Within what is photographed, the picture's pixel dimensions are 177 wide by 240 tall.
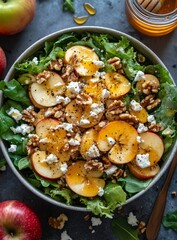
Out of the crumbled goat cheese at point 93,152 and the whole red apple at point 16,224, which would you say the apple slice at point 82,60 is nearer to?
the crumbled goat cheese at point 93,152

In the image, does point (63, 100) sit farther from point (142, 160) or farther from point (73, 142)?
point (142, 160)

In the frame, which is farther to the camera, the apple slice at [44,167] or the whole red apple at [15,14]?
the whole red apple at [15,14]

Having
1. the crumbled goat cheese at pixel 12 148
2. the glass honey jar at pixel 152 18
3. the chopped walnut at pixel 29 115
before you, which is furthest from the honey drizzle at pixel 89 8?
the crumbled goat cheese at pixel 12 148

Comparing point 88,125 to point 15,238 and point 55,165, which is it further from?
point 15,238

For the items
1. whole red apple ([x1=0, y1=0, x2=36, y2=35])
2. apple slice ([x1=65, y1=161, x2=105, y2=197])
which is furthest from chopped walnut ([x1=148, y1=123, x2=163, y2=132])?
whole red apple ([x1=0, y1=0, x2=36, y2=35])

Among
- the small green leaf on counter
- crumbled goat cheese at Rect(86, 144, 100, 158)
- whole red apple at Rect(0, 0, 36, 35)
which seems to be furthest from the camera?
the small green leaf on counter

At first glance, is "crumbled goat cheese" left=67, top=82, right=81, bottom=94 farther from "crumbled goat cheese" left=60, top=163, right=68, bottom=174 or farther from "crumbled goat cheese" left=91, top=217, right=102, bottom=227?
"crumbled goat cheese" left=91, top=217, right=102, bottom=227

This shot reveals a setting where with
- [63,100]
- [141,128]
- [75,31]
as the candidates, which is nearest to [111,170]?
[141,128]
